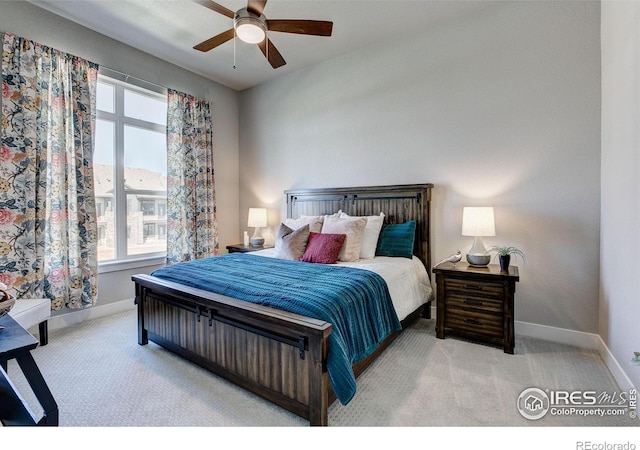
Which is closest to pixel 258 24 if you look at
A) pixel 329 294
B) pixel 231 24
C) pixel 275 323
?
pixel 231 24

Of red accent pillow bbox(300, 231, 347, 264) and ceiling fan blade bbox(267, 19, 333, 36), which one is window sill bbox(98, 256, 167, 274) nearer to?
Result: red accent pillow bbox(300, 231, 347, 264)

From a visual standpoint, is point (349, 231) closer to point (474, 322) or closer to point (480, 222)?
point (480, 222)

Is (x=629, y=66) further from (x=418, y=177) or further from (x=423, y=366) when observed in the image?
(x=423, y=366)

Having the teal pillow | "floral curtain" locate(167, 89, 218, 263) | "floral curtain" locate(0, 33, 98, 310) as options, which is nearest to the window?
"floral curtain" locate(167, 89, 218, 263)

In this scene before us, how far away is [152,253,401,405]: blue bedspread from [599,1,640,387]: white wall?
1.44 meters

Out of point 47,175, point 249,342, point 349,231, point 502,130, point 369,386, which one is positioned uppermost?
point 502,130

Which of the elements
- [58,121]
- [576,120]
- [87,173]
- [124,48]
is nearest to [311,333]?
[576,120]

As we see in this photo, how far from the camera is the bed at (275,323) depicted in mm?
1570

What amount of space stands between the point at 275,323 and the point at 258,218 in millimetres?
2915

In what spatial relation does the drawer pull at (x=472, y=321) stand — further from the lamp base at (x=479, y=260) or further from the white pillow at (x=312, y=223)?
the white pillow at (x=312, y=223)

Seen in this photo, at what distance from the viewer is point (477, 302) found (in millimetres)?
2574

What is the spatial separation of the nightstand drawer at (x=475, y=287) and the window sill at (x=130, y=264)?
11.8 feet

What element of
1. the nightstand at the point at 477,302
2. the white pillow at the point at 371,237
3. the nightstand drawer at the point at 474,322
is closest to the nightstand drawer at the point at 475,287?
the nightstand at the point at 477,302

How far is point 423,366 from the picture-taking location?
2.26 m
